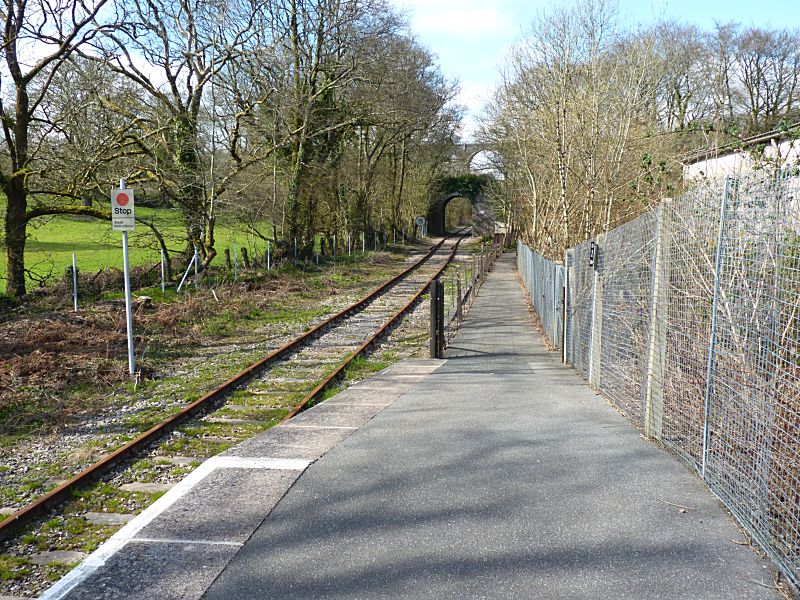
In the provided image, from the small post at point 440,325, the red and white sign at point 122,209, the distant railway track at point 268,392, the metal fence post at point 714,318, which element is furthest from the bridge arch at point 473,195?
the metal fence post at point 714,318

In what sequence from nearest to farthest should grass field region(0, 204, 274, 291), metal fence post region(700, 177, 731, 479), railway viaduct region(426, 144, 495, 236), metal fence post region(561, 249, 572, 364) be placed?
metal fence post region(700, 177, 731, 479) → metal fence post region(561, 249, 572, 364) → grass field region(0, 204, 274, 291) → railway viaduct region(426, 144, 495, 236)

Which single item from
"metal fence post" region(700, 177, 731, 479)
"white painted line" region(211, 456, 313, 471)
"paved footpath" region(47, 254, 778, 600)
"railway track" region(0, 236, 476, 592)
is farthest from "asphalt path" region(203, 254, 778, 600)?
"railway track" region(0, 236, 476, 592)

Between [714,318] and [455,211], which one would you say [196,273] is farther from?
[455,211]

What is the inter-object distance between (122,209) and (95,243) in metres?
13.6

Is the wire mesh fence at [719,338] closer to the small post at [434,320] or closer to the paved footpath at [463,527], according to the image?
the paved footpath at [463,527]

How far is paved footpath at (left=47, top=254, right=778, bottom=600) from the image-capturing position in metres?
3.79

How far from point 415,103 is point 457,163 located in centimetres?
3415

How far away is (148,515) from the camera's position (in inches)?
195

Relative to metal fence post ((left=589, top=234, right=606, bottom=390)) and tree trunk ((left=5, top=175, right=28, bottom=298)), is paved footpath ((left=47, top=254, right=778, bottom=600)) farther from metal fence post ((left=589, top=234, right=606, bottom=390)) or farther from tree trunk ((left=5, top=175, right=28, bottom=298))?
tree trunk ((left=5, top=175, right=28, bottom=298))

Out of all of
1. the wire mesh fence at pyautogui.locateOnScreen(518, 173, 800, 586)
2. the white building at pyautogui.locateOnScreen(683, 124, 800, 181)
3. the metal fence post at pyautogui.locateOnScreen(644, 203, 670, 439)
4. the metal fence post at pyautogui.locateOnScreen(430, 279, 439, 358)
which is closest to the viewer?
the wire mesh fence at pyautogui.locateOnScreen(518, 173, 800, 586)

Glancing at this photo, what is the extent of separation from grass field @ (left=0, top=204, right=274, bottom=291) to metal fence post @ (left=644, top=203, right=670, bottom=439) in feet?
52.1

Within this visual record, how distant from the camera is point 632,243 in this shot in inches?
289

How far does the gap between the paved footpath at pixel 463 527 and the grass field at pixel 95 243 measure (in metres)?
14.7

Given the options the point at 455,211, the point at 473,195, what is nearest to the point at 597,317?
the point at 473,195
